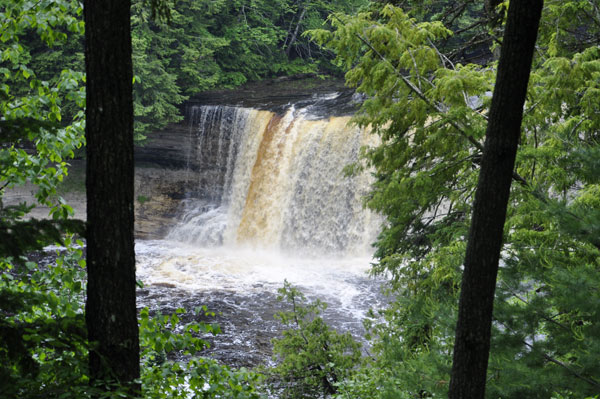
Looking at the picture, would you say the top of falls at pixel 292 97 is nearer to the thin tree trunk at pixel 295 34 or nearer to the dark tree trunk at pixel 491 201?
the thin tree trunk at pixel 295 34

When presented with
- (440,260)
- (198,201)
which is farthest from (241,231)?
(440,260)

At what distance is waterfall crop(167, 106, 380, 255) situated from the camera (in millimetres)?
17953

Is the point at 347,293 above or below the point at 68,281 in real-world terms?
below

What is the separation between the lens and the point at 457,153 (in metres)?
6.64

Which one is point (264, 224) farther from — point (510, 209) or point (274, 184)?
point (510, 209)

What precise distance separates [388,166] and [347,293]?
7919mm

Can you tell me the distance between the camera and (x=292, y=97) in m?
23.1

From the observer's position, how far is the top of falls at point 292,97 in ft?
68.0

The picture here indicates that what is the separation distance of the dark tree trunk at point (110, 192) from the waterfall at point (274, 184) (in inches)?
527

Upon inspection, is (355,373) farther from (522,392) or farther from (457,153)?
(522,392)

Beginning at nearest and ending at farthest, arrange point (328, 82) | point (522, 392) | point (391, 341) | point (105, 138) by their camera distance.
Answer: point (105, 138)
point (522, 392)
point (391, 341)
point (328, 82)

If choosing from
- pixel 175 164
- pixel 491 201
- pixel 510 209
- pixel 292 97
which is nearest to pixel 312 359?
pixel 510 209

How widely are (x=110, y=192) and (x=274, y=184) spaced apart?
1614cm

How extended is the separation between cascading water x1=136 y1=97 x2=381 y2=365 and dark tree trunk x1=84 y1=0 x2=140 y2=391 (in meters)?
8.74
